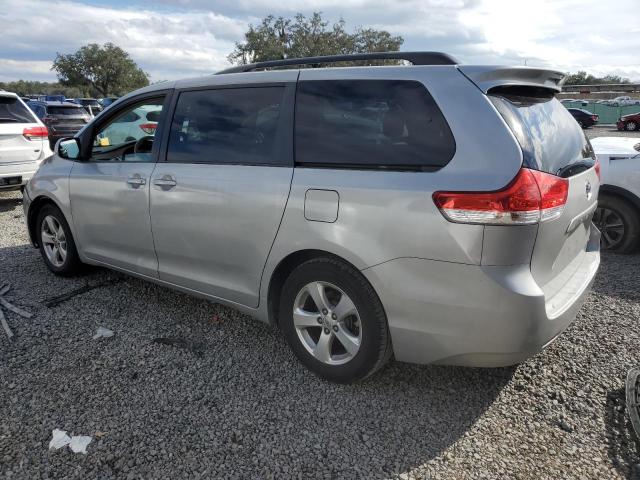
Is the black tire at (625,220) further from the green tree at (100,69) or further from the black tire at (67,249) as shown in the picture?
the green tree at (100,69)

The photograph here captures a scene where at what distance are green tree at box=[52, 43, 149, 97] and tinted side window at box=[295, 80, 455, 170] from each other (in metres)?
72.8

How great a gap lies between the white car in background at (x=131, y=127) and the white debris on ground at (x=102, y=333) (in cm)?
149

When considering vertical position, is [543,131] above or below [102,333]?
above

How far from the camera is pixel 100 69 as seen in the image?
6856 centimetres

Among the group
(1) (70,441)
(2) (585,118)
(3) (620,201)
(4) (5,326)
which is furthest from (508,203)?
(2) (585,118)

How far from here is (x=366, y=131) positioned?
8.80 ft

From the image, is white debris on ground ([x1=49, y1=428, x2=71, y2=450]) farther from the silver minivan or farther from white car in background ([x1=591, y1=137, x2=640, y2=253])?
white car in background ([x1=591, y1=137, x2=640, y2=253])

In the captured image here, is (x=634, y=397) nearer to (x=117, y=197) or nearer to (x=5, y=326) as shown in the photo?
(x=117, y=197)

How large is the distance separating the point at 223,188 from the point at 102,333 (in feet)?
4.80

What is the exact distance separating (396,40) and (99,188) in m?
52.3

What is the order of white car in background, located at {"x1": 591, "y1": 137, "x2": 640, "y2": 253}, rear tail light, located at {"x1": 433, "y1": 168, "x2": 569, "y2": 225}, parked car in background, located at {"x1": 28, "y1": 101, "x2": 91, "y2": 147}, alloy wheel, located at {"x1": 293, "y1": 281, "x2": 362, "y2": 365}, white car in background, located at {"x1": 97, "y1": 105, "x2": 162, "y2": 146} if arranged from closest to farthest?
rear tail light, located at {"x1": 433, "y1": 168, "x2": 569, "y2": 225} < alloy wheel, located at {"x1": 293, "y1": 281, "x2": 362, "y2": 365} < white car in background, located at {"x1": 97, "y1": 105, "x2": 162, "y2": 146} < white car in background, located at {"x1": 591, "y1": 137, "x2": 640, "y2": 253} < parked car in background, located at {"x1": 28, "y1": 101, "x2": 91, "y2": 147}

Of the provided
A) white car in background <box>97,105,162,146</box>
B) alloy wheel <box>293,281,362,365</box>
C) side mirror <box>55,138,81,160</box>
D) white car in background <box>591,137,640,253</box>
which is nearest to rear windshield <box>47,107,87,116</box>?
white car in background <box>97,105,162,146</box>

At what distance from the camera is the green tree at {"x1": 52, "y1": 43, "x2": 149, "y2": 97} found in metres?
67.5

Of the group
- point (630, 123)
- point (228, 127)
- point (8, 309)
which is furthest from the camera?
point (630, 123)
